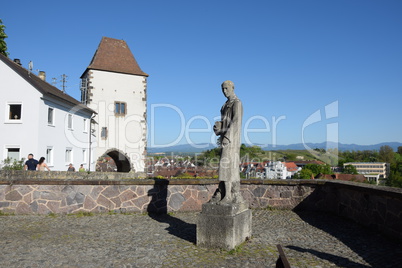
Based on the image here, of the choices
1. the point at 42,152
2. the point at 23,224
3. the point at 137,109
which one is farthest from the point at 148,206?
the point at 137,109

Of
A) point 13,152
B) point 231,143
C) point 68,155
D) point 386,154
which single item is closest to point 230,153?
point 231,143

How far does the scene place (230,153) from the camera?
6.36 m

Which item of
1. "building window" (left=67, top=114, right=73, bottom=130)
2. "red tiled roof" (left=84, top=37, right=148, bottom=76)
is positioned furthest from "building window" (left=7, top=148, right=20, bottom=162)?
"red tiled roof" (left=84, top=37, right=148, bottom=76)

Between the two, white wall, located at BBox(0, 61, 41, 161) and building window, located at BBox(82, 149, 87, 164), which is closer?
white wall, located at BBox(0, 61, 41, 161)

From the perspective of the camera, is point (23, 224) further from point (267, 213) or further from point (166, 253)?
point (267, 213)

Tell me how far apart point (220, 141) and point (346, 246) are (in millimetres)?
2821

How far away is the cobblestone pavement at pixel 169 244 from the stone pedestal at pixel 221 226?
0.16m

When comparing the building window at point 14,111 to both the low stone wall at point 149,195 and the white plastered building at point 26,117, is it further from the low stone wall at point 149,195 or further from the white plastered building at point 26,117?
the low stone wall at point 149,195

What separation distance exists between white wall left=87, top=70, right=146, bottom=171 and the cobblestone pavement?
93.2ft

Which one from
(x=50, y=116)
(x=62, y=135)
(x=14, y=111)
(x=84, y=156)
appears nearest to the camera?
(x=14, y=111)

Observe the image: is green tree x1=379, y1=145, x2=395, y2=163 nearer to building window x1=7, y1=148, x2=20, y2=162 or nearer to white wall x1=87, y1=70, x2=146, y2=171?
white wall x1=87, y1=70, x2=146, y2=171

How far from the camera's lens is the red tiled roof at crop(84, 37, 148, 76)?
123 ft

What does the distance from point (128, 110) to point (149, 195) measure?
29230mm

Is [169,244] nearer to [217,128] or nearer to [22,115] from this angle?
[217,128]
